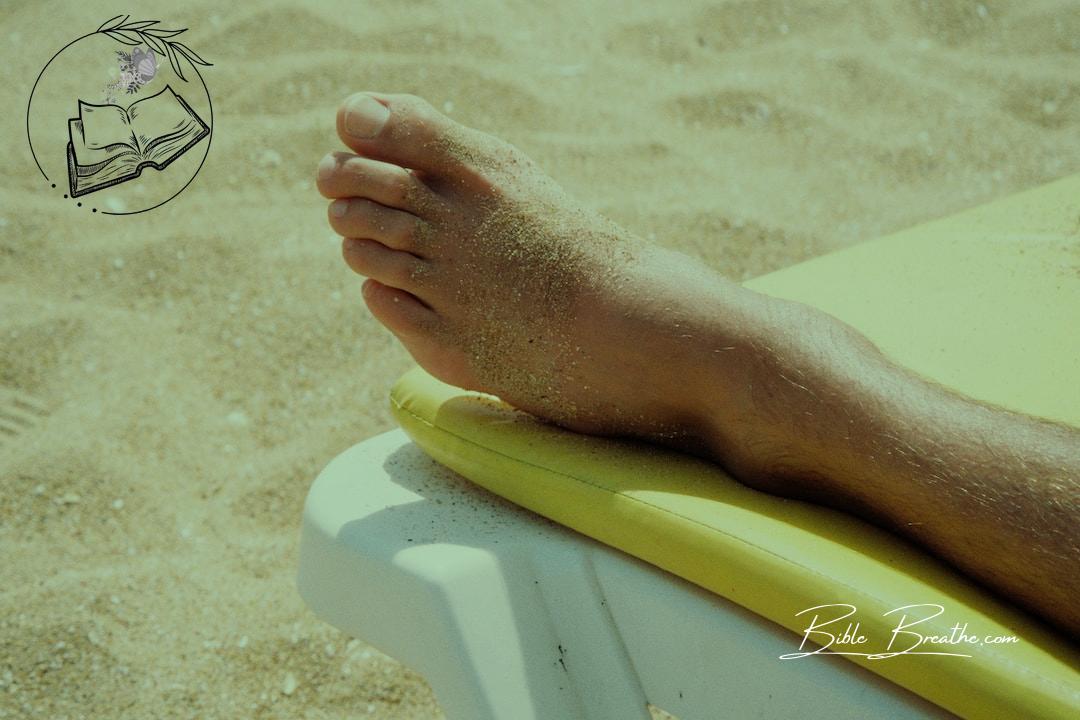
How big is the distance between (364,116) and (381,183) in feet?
0.23

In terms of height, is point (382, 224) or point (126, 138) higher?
point (382, 224)

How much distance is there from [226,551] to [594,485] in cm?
68

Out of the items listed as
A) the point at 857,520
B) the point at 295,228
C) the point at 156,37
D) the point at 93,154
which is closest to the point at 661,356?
the point at 857,520

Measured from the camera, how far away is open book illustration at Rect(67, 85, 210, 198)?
2.05 metres

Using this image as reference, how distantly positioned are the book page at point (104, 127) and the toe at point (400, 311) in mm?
1239

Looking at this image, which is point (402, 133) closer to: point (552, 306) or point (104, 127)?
point (552, 306)

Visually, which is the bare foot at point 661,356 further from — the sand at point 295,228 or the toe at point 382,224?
the sand at point 295,228

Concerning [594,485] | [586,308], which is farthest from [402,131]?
[594,485]

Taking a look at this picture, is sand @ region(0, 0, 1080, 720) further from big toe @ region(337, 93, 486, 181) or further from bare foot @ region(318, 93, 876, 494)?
big toe @ region(337, 93, 486, 181)

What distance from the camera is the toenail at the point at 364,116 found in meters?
1.01

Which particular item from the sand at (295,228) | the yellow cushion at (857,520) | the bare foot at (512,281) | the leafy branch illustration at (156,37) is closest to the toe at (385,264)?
the bare foot at (512,281)

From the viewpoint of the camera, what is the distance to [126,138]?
7.03 feet

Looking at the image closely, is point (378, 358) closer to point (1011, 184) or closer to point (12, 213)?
point (12, 213)

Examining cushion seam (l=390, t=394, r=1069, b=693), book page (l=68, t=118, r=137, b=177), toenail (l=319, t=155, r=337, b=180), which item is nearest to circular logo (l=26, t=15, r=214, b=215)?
book page (l=68, t=118, r=137, b=177)
